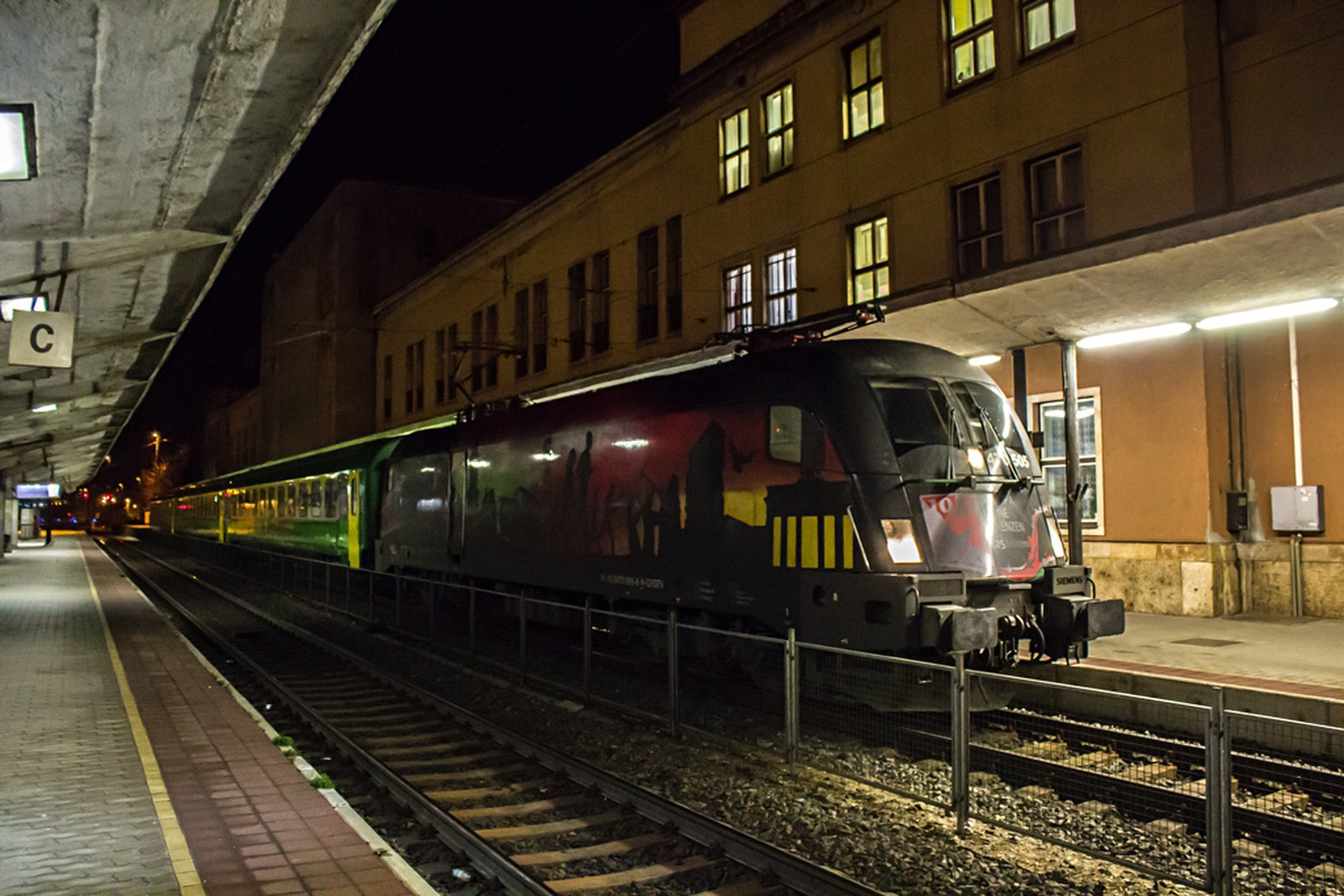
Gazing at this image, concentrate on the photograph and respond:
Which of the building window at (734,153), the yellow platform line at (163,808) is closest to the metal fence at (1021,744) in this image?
the yellow platform line at (163,808)

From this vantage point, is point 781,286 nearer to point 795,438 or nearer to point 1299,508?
point 1299,508

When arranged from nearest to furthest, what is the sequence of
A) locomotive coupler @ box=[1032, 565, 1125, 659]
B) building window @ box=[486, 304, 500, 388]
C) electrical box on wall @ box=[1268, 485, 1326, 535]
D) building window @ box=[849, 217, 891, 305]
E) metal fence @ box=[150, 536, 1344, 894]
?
metal fence @ box=[150, 536, 1344, 894], locomotive coupler @ box=[1032, 565, 1125, 659], electrical box on wall @ box=[1268, 485, 1326, 535], building window @ box=[849, 217, 891, 305], building window @ box=[486, 304, 500, 388]

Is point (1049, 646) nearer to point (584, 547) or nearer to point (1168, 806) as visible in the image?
point (1168, 806)

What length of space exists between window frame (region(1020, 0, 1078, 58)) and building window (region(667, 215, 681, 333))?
9687 millimetres

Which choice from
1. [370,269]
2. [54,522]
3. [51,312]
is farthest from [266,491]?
[54,522]

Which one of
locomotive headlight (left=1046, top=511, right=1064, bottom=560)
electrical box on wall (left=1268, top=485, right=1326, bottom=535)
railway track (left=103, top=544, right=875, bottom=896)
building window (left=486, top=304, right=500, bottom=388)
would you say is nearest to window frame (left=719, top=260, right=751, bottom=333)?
electrical box on wall (left=1268, top=485, right=1326, bottom=535)

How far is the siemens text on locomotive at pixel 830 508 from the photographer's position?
8.67m

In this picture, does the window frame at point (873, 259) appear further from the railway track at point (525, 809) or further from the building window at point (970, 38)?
the railway track at point (525, 809)

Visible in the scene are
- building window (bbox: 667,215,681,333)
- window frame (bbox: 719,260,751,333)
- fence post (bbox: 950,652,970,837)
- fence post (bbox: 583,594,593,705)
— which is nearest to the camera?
fence post (bbox: 950,652,970,837)

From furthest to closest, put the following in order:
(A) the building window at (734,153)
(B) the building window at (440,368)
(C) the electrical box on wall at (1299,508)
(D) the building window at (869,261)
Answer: (B) the building window at (440,368)
(A) the building window at (734,153)
(D) the building window at (869,261)
(C) the electrical box on wall at (1299,508)

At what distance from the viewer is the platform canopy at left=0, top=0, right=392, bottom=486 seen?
6.30 metres

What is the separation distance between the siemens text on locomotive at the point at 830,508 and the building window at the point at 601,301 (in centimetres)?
1346

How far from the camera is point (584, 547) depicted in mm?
12891

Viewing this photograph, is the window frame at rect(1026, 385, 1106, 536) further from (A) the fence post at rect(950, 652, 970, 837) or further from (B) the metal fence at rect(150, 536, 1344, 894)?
(A) the fence post at rect(950, 652, 970, 837)
